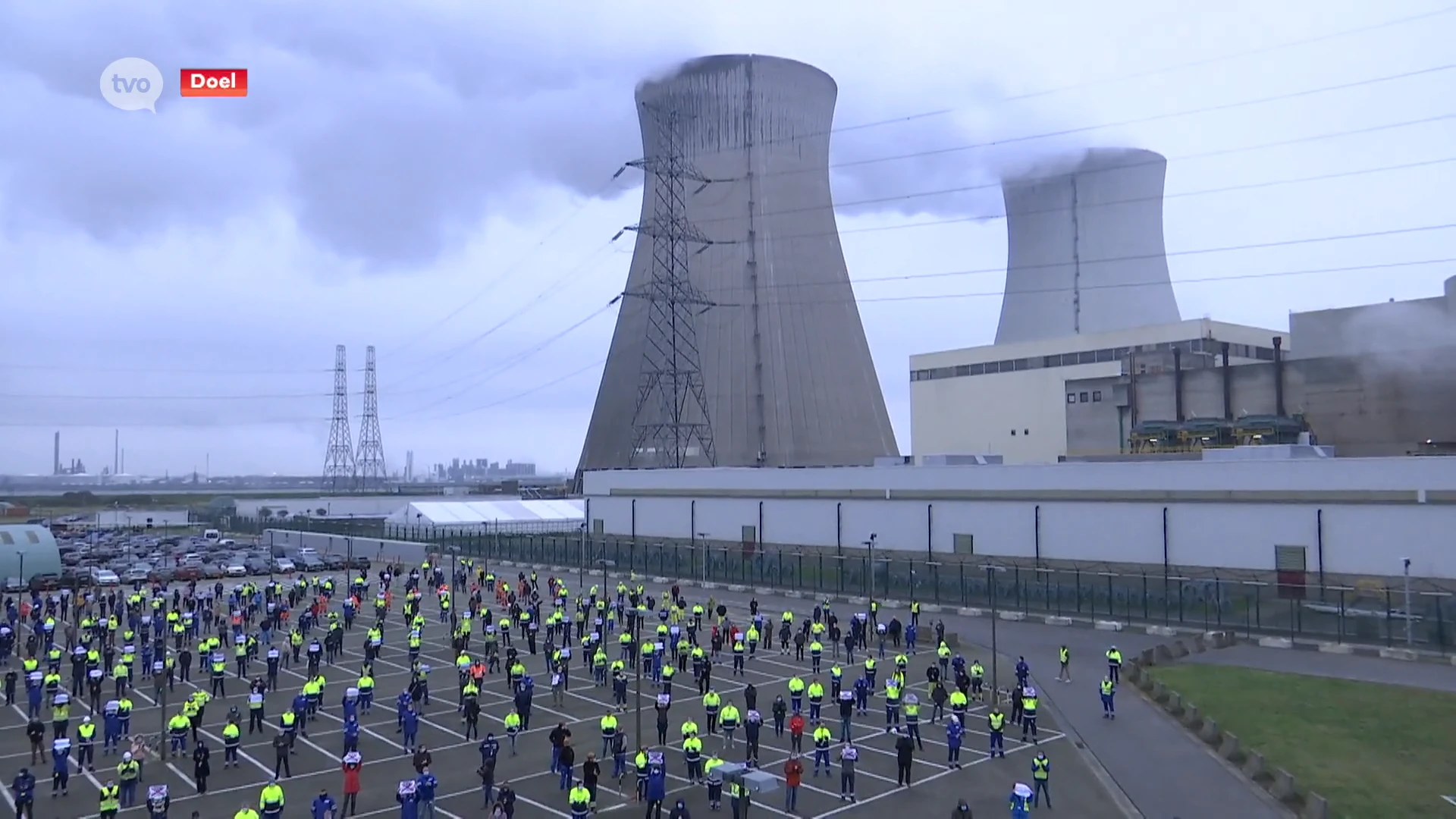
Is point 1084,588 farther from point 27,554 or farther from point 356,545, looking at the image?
point 27,554

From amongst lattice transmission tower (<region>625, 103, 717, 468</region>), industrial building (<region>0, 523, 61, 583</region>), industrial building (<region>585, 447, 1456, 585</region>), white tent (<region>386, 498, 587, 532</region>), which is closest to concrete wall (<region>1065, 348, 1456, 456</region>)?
industrial building (<region>585, 447, 1456, 585</region>)

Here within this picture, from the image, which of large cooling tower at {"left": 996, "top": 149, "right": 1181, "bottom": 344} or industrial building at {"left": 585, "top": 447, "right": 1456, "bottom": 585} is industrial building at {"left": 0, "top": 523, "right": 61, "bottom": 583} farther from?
large cooling tower at {"left": 996, "top": 149, "right": 1181, "bottom": 344}

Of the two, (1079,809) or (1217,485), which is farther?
(1217,485)

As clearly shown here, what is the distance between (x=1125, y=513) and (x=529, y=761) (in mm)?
25437

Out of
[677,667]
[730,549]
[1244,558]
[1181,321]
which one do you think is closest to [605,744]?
[677,667]

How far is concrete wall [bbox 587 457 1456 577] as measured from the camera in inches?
1184

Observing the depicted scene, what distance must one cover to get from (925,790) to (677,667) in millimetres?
11401

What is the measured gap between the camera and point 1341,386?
4553cm

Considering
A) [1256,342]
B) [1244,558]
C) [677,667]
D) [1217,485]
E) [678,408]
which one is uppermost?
[1256,342]

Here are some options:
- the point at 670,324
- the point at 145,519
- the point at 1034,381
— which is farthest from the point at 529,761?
the point at 145,519

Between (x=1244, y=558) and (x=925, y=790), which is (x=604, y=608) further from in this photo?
(x=1244, y=558)

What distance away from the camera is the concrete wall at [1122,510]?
1184 inches

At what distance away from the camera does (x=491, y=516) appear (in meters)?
73.0

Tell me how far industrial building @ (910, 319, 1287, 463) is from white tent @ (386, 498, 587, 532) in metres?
26.5
